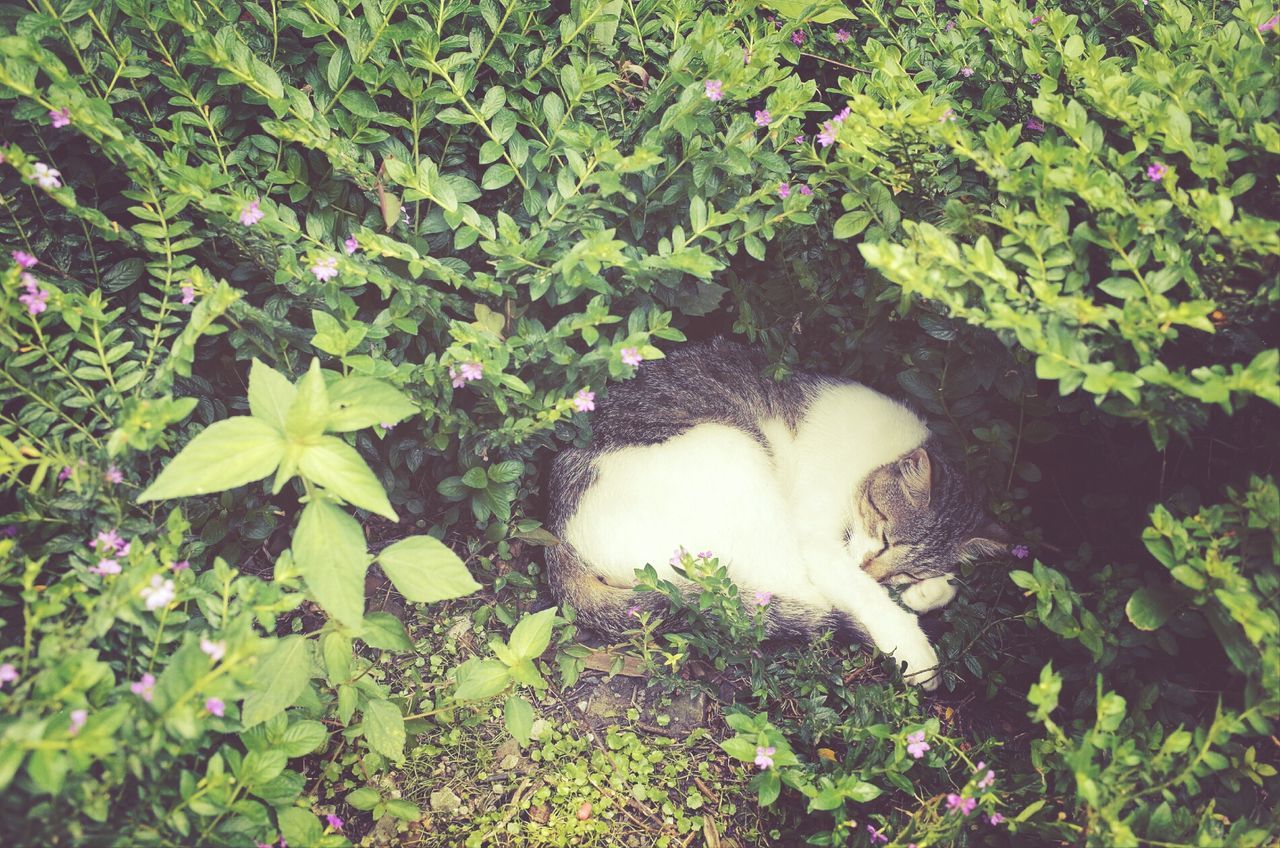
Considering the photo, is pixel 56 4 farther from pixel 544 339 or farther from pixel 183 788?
pixel 183 788

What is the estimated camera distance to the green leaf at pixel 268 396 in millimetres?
1618

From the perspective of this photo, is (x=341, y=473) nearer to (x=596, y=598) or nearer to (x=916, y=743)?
(x=596, y=598)

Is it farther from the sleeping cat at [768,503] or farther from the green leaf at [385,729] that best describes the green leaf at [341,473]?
the sleeping cat at [768,503]

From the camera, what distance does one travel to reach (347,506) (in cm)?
242

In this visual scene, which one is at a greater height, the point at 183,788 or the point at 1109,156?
the point at 1109,156

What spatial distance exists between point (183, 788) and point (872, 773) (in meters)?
1.53

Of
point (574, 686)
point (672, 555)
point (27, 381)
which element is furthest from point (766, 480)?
point (27, 381)

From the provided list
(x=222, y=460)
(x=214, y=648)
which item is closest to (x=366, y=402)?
(x=222, y=460)

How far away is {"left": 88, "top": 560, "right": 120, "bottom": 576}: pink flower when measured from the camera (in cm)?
156

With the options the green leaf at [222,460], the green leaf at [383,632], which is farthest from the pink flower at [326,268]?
the green leaf at [383,632]

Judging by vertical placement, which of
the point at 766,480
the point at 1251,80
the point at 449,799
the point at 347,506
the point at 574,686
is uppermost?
the point at 1251,80

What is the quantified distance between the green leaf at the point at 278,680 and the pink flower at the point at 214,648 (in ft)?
0.79

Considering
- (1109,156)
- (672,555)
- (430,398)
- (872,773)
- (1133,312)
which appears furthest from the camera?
(672,555)

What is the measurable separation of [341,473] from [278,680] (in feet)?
1.77
